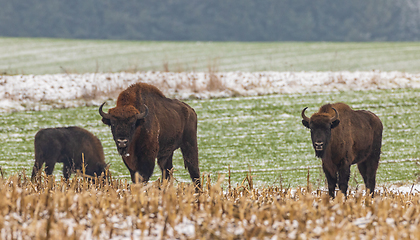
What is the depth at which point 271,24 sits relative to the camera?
83.4 meters

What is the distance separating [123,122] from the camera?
8.35 metres

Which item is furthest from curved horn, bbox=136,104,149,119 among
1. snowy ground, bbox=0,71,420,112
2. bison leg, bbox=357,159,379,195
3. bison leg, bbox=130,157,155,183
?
snowy ground, bbox=0,71,420,112

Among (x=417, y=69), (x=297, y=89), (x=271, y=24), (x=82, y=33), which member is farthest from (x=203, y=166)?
(x=271, y=24)

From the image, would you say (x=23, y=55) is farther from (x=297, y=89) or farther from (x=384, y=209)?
(x=384, y=209)

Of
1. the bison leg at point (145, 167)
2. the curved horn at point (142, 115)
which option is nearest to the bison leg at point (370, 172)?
the bison leg at point (145, 167)

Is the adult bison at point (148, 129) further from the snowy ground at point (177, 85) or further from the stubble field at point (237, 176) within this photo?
the snowy ground at point (177, 85)

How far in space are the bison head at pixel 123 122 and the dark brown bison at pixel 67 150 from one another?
4397mm

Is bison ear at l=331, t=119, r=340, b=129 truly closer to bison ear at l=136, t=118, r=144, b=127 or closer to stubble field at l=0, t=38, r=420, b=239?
stubble field at l=0, t=38, r=420, b=239

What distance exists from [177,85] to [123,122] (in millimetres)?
15163

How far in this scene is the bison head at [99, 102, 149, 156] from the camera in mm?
8253

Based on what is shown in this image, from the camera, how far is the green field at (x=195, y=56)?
113ft

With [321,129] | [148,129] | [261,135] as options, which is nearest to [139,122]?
[148,129]

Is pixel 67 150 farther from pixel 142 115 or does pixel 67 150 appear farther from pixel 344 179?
pixel 344 179

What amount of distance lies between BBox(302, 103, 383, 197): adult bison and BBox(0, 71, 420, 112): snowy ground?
12580 mm
